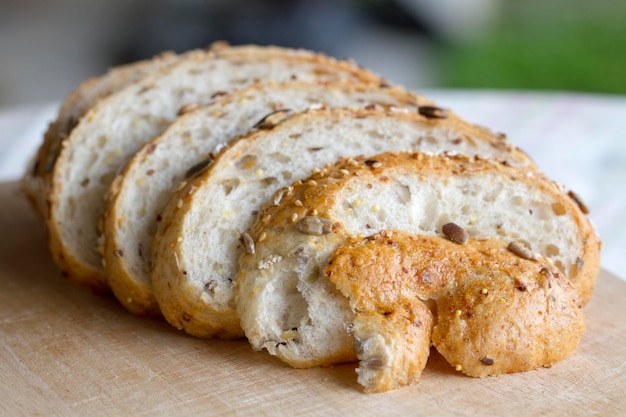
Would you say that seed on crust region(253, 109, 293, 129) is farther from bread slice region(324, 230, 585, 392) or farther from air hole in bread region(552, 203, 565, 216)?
air hole in bread region(552, 203, 565, 216)

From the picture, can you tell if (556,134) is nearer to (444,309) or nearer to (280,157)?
(280,157)

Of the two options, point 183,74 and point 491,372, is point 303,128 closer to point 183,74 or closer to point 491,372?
point 183,74

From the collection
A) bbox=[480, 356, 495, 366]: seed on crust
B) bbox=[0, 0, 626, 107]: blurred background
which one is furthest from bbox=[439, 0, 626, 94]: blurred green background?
bbox=[480, 356, 495, 366]: seed on crust

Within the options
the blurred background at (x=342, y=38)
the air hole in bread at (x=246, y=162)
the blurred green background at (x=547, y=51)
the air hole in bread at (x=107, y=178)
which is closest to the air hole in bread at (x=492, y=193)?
the air hole in bread at (x=246, y=162)

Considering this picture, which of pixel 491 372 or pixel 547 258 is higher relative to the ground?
pixel 547 258

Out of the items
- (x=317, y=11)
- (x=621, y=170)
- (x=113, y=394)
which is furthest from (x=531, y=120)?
(x=317, y=11)

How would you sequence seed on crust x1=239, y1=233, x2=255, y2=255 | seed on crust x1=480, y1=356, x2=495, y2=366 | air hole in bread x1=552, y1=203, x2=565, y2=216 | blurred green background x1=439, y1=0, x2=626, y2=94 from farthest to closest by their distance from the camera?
blurred green background x1=439, y1=0, x2=626, y2=94 < air hole in bread x1=552, y1=203, x2=565, y2=216 < seed on crust x1=239, y1=233, x2=255, y2=255 < seed on crust x1=480, y1=356, x2=495, y2=366

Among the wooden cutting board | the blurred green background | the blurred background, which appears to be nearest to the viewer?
the wooden cutting board
